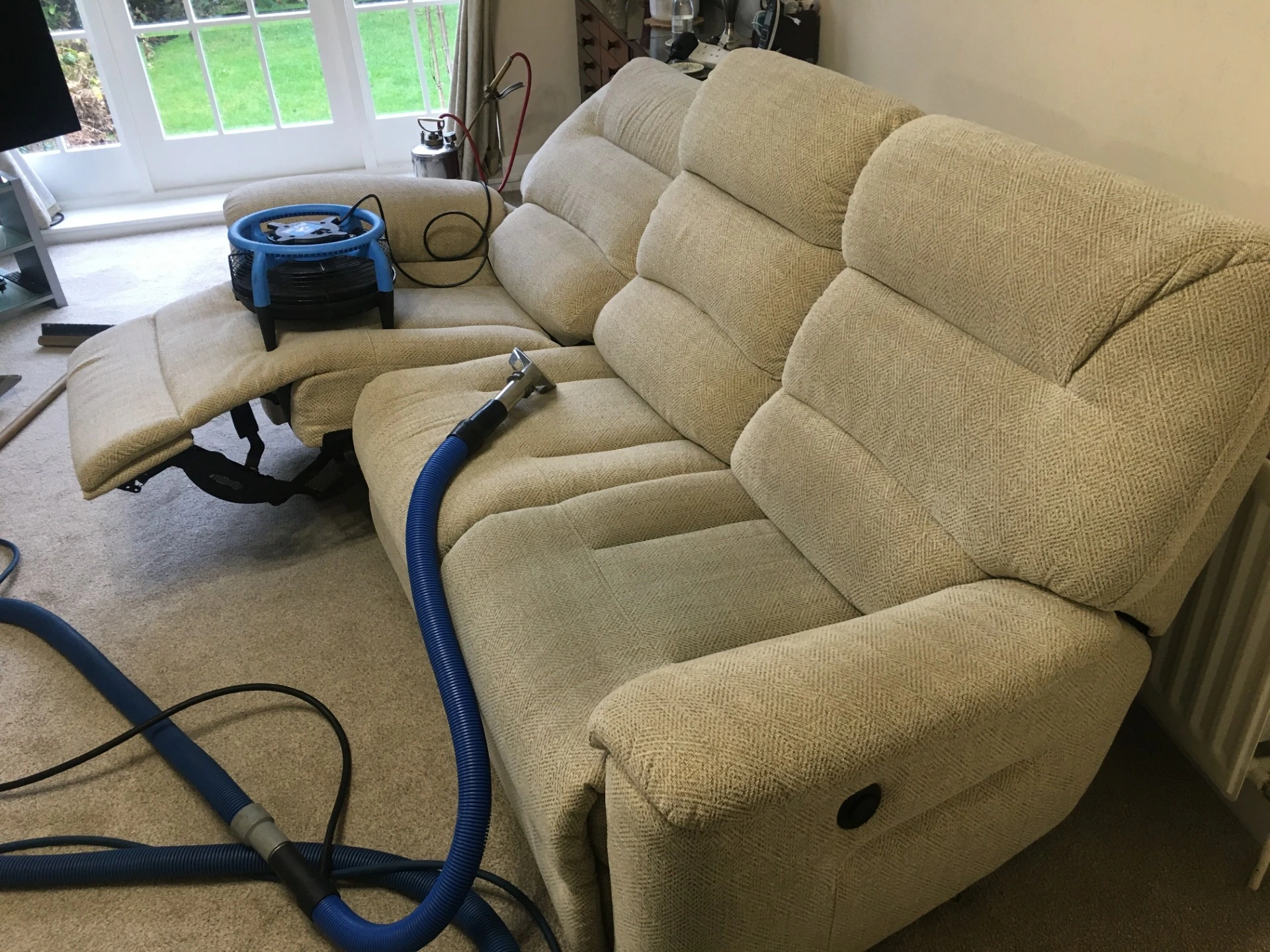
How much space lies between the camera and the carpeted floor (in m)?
1.38

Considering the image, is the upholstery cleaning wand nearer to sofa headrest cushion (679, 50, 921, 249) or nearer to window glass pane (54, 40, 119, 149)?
sofa headrest cushion (679, 50, 921, 249)

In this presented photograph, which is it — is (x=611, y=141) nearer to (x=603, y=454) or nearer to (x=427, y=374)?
(x=427, y=374)

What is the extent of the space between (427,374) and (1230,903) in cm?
163

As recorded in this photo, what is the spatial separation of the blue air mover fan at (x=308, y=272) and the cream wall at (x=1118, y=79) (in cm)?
132

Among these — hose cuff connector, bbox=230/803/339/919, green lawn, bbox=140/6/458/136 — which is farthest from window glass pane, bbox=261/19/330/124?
hose cuff connector, bbox=230/803/339/919

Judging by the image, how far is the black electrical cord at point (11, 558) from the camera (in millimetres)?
2081

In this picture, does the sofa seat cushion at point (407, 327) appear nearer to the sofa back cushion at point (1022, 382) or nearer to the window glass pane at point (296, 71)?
the sofa back cushion at point (1022, 382)

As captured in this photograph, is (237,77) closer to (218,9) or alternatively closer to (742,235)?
(218,9)

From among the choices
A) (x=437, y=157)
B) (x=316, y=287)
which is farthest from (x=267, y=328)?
(x=437, y=157)

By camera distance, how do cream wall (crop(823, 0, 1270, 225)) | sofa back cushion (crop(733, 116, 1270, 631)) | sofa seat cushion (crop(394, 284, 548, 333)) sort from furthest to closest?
sofa seat cushion (crop(394, 284, 548, 333)), cream wall (crop(823, 0, 1270, 225)), sofa back cushion (crop(733, 116, 1270, 631))

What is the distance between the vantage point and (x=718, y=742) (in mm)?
923

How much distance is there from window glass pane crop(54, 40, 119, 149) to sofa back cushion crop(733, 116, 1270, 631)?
3.56 metres

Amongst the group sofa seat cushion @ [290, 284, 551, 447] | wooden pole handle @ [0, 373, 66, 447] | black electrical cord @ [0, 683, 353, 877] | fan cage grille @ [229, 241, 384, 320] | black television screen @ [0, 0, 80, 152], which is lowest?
wooden pole handle @ [0, 373, 66, 447]

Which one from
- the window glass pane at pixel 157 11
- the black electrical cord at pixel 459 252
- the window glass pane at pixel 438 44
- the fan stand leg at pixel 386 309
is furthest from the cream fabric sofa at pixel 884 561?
the window glass pane at pixel 157 11
